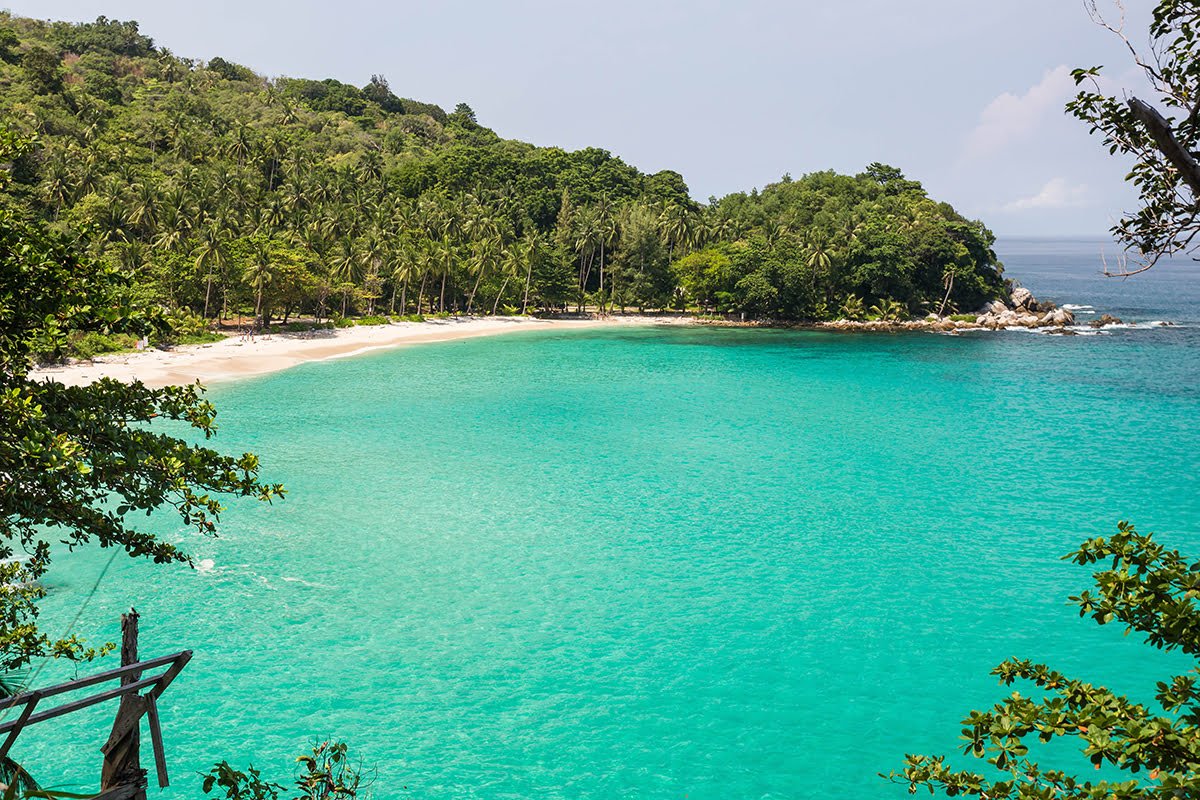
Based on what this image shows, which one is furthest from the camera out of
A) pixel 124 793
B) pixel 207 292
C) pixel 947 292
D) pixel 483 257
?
pixel 947 292

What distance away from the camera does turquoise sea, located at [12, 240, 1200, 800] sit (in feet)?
52.4

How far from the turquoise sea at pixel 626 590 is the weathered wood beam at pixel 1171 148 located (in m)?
12.9

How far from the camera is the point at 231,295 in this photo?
7012 cm

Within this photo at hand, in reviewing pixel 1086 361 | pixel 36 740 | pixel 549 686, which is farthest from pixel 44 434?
pixel 1086 361

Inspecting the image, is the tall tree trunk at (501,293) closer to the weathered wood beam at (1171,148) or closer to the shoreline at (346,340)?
the shoreline at (346,340)

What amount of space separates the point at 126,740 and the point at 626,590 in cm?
1751

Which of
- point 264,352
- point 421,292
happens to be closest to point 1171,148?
point 264,352

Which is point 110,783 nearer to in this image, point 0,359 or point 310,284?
point 0,359

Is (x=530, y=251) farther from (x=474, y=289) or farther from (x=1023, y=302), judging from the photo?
(x=1023, y=302)

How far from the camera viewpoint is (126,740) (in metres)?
6.67

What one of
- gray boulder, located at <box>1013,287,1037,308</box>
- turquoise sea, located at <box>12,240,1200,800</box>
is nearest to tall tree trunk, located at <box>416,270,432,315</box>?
turquoise sea, located at <box>12,240,1200,800</box>

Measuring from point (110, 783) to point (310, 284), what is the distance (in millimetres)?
70223

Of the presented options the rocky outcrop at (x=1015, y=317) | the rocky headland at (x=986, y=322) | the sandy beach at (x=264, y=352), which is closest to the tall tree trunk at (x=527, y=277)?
the sandy beach at (x=264, y=352)

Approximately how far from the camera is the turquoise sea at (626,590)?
629 inches
